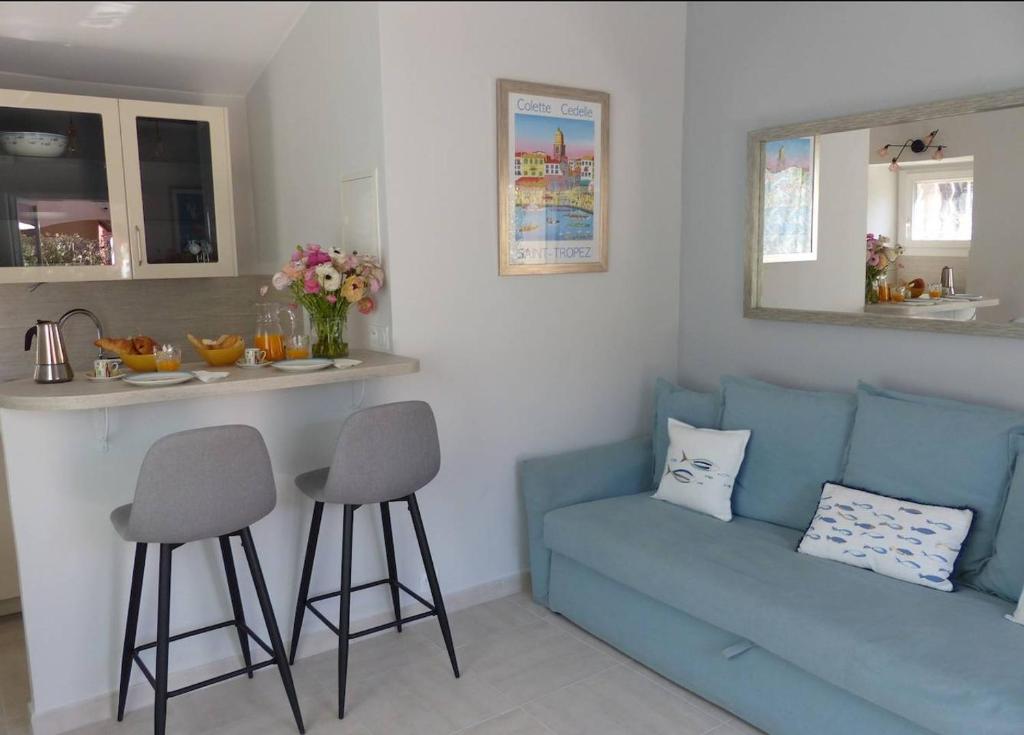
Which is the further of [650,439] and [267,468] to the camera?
[650,439]

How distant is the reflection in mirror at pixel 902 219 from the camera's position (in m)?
2.30

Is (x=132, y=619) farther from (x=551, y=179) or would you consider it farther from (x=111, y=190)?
(x=551, y=179)

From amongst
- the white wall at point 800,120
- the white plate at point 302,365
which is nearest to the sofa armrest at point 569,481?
the white wall at point 800,120

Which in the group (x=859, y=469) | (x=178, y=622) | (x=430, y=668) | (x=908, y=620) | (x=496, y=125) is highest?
(x=496, y=125)

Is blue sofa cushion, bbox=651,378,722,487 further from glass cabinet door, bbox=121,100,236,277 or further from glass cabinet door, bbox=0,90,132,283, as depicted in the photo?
glass cabinet door, bbox=0,90,132,283

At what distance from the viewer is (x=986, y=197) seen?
231 cm

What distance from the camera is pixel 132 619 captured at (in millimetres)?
2191

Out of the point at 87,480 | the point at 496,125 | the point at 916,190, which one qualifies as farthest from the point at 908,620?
the point at 87,480

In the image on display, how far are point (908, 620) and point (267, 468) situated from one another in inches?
63.7

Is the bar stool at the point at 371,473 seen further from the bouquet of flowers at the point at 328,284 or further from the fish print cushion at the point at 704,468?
the fish print cushion at the point at 704,468

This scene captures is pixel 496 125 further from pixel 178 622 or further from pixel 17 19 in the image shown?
pixel 17 19

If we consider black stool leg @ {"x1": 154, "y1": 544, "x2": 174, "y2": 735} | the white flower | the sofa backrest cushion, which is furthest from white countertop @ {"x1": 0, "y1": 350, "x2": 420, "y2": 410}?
the sofa backrest cushion

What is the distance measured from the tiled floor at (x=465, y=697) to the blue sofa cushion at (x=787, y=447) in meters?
0.66

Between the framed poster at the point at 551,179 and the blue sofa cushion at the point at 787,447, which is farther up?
the framed poster at the point at 551,179
